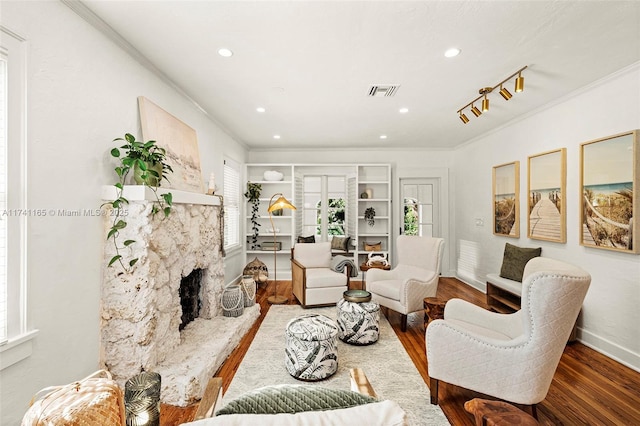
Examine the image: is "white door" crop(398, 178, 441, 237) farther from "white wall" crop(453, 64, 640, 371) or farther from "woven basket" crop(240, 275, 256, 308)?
"woven basket" crop(240, 275, 256, 308)

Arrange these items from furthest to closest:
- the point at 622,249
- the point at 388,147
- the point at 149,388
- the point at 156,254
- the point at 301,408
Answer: the point at 388,147
the point at 622,249
the point at 156,254
the point at 149,388
the point at 301,408

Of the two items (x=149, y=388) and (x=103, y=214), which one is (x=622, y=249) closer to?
(x=149, y=388)

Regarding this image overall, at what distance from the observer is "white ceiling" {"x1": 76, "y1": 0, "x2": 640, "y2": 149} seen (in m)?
1.88

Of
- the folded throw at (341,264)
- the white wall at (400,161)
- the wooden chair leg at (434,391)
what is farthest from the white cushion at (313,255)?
the wooden chair leg at (434,391)

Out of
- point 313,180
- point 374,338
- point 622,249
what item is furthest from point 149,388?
point 313,180

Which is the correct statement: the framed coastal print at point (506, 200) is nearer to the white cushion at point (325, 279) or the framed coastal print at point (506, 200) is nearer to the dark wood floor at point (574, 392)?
the dark wood floor at point (574, 392)

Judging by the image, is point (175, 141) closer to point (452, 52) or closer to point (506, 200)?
point (452, 52)

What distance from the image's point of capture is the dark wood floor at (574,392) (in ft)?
6.44

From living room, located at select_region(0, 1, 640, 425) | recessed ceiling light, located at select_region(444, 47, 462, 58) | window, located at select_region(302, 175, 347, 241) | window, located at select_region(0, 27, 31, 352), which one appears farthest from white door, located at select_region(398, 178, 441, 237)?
window, located at select_region(0, 27, 31, 352)

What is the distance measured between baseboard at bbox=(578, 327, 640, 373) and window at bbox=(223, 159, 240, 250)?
4.54 meters

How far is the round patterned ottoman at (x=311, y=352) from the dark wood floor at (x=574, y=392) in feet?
1.79

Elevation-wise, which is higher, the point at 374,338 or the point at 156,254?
the point at 156,254

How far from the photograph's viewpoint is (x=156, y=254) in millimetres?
2211

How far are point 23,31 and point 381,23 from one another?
2.03 m
